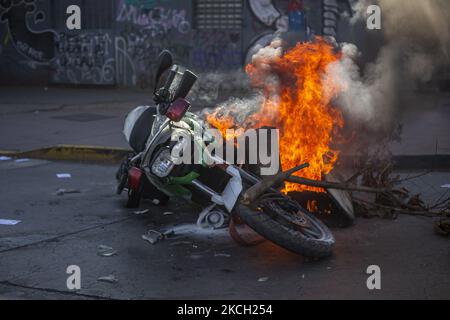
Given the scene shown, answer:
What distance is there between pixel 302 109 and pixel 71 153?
201 inches

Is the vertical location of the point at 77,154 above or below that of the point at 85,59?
below

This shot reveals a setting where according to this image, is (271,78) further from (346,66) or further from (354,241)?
(354,241)

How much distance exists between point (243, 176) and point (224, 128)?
0.96 m

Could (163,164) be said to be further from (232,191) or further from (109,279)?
(109,279)

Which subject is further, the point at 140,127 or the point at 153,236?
the point at 140,127

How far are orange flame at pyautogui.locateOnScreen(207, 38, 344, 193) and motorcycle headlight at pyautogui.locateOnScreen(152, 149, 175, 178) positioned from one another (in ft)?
2.43

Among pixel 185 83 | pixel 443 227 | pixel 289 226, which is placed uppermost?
pixel 185 83

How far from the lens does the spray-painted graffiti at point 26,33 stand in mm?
21594

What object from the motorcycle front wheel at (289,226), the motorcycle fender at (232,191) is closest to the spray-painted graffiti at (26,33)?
the motorcycle fender at (232,191)

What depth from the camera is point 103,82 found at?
2105 cm

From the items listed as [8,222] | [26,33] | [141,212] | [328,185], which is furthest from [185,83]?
[26,33]

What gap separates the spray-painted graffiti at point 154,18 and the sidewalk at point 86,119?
1.92 metres

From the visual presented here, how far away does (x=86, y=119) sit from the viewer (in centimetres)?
1465

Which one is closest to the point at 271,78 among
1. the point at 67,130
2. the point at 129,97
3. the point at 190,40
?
the point at 67,130
